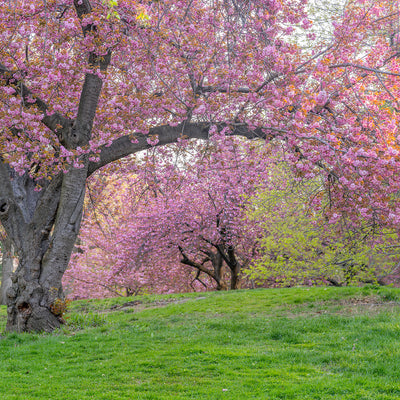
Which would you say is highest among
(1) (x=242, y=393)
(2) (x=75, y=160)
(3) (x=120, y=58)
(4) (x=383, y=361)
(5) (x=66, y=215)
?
(3) (x=120, y=58)

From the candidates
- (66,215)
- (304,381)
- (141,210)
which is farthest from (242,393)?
(141,210)

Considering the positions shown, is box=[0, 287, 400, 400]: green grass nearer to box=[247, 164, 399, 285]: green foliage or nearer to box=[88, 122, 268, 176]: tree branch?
box=[247, 164, 399, 285]: green foliage

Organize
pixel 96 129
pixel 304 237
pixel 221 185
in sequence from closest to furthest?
pixel 96 129, pixel 304 237, pixel 221 185

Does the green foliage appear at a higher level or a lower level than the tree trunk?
higher

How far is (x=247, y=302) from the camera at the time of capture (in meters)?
12.2

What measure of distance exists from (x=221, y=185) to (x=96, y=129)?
6364 mm

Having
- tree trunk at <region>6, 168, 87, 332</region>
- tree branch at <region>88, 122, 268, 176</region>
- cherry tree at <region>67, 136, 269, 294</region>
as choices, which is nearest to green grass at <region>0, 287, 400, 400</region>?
tree trunk at <region>6, 168, 87, 332</region>

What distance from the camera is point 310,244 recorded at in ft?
46.3

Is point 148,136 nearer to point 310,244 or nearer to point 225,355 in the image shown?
point 225,355

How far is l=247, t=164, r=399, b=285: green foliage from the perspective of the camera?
1216 centimetres

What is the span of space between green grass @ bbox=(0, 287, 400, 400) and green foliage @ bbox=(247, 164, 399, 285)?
5.15ft

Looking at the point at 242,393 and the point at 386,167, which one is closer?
the point at 242,393

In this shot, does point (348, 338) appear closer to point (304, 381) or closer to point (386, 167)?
point (304, 381)

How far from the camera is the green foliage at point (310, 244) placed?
1216cm
